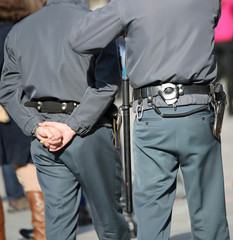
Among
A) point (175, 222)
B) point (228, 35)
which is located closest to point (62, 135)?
point (175, 222)

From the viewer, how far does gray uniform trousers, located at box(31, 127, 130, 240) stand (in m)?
3.91

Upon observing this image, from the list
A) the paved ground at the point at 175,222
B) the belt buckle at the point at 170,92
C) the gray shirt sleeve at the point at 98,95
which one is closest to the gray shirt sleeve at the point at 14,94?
the gray shirt sleeve at the point at 98,95

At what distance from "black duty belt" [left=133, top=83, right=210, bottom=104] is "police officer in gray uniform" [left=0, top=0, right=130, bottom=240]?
28 cm

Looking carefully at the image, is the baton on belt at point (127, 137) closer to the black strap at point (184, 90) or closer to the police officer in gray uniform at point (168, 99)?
the police officer in gray uniform at point (168, 99)

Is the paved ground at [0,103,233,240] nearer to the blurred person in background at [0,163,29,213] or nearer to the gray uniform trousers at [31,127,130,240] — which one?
the blurred person in background at [0,163,29,213]

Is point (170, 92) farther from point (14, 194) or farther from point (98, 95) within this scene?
point (14, 194)

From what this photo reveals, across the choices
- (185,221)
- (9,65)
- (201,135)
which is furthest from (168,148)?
(185,221)

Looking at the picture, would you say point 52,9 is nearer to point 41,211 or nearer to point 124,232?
point 124,232

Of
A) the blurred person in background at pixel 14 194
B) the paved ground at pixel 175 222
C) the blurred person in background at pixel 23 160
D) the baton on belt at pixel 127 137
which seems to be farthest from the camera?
the blurred person in background at pixel 14 194

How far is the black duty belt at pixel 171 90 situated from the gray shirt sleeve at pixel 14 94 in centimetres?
73

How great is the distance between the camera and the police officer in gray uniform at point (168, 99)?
3.62m

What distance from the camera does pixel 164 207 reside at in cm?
381

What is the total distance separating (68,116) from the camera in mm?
3949

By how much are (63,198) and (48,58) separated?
0.83 metres
